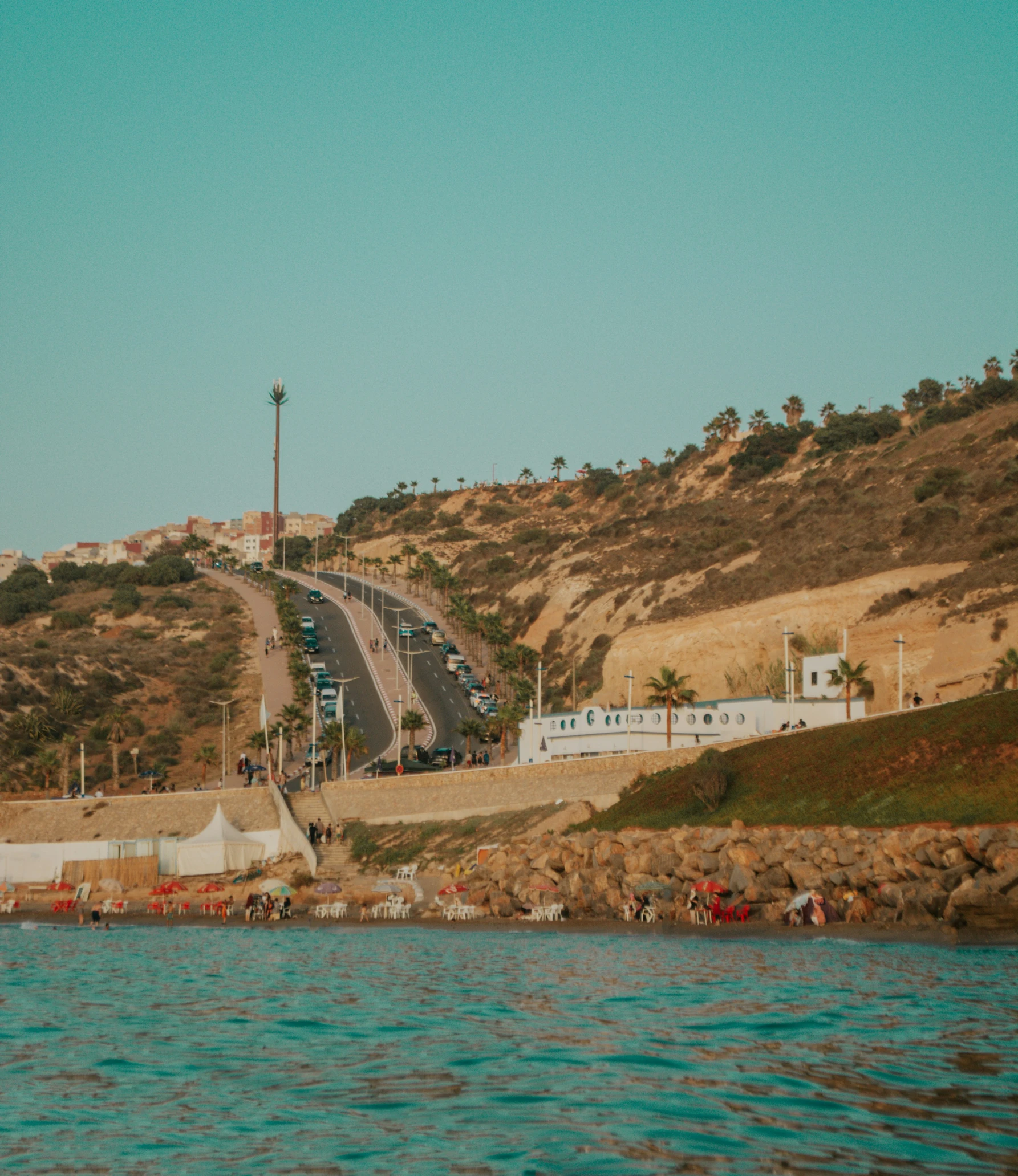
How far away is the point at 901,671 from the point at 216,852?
31.9 metres

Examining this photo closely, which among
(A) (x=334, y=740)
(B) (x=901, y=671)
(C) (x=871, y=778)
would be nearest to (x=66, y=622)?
(A) (x=334, y=740)

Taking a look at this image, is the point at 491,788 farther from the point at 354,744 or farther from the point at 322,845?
the point at 354,744

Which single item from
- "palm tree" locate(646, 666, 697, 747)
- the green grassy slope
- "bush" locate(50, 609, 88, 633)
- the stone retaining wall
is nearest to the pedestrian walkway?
"bush" locate(50, 609, 88, 633)

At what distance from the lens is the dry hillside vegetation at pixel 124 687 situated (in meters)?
81.6

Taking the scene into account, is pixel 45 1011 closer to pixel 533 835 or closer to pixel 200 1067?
pixel 200 1067

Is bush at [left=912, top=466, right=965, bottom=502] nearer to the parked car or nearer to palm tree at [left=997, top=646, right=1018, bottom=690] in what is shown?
palm tree at [left=997, top=646, right=1018, bottom=690]

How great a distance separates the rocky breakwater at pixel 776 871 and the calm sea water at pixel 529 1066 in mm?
3074

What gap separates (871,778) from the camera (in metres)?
42.0

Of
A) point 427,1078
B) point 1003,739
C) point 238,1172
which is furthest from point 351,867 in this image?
point 238,1172

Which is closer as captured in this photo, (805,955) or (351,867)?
(805,955)

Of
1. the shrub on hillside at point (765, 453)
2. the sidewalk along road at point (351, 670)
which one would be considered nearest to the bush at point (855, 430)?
the shrub on hillside at point (765, 453)

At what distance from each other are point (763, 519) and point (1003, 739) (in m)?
76.7

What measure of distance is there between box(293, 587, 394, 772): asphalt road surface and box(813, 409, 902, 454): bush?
186ft

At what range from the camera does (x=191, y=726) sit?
94500 mm
